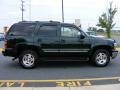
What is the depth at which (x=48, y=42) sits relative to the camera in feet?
43.2

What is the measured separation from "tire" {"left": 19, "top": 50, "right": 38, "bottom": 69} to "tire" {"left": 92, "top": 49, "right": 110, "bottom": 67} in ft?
7.89

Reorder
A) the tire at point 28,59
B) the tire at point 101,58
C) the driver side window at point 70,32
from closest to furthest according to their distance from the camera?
the tire at point 28,59 < the driver side window at point 70,32 < the tire at point 101,58

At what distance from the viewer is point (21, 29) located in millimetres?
13312

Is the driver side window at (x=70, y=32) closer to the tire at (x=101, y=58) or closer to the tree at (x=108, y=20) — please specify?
the tire at (x=101, y=58)

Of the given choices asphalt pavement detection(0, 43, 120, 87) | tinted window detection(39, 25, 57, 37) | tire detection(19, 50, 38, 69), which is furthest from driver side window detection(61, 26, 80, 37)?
tire detection(19, 50, 38, 69)

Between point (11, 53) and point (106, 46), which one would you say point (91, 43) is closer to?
point (106, 46)

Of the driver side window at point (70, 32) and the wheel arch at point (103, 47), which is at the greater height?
the driver side window at point (70, 32)

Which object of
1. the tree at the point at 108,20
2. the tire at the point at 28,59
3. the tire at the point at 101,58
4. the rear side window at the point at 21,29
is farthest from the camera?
the tree at the point at 108,20

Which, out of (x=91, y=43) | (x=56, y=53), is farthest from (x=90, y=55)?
(x=56, y=53)

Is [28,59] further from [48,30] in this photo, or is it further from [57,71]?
[48,30]

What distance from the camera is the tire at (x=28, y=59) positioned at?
13.1m

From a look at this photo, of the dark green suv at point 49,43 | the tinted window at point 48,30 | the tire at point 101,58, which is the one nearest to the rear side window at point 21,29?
the dark green suv at point 49,43

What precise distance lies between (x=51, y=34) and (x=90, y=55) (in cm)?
179

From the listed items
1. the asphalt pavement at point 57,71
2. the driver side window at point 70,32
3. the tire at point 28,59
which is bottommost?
the asphalt pavement at point 57,71
